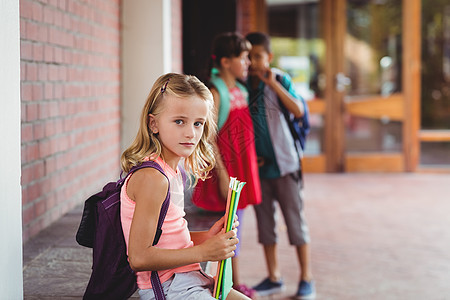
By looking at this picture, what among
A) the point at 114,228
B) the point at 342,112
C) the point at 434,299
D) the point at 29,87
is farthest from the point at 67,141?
the point at 342,112

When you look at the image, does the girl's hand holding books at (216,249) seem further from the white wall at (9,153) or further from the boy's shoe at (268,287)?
the boy's shoe at (268,287)

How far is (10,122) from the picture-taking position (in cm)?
185

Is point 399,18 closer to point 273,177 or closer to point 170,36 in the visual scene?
point 170,36

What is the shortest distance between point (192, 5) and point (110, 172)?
172 centimetres

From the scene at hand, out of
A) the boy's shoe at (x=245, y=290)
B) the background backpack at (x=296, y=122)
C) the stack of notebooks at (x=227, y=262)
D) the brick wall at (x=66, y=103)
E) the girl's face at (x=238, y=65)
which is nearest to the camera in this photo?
the stack of notebooks at (x=227, y=262)

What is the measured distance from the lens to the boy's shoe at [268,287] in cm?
384

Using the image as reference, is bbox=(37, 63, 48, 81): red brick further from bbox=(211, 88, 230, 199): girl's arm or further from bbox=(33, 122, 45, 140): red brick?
bbox=(211, 88, 230, 199): girl's arm

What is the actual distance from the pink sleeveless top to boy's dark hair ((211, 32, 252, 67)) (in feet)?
4.97

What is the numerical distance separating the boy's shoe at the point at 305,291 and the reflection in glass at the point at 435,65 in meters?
5.84

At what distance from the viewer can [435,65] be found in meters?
8.96

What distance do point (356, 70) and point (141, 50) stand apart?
447cm

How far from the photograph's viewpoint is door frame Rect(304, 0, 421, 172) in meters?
8.40

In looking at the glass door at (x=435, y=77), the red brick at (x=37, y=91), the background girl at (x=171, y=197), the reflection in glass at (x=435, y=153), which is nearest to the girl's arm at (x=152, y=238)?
the background girl at (x=171, y=197)

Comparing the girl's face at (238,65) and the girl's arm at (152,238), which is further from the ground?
the girl's face at (238,65)
